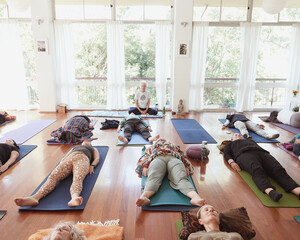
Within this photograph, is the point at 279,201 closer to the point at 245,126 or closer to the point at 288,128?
the point at 245,126

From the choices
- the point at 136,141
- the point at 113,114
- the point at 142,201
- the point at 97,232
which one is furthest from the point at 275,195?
the point at 113,114

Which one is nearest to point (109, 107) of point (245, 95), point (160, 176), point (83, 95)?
point (83, 95)

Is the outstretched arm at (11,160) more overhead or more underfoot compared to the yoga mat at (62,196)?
more overhead

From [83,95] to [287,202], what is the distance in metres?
5.66

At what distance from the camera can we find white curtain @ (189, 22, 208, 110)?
6.01 meters

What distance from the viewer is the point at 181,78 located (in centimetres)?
615

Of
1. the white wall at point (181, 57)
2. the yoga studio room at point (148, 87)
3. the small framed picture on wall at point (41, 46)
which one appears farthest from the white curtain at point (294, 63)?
the small framed picture on wall at point (41, 46)

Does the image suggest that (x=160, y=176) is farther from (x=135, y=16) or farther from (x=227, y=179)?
(x=135, y=16)

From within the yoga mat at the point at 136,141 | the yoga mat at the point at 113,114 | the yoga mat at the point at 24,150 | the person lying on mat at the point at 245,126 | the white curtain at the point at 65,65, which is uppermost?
the white curtain at the point at 65,65

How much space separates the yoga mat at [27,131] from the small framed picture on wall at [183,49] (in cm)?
350

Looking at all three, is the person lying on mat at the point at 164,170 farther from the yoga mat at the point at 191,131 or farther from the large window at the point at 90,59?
the large window at the point at 90,59

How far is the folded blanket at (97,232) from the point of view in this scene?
1877 millimetres

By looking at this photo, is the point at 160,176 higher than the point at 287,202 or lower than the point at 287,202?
higher

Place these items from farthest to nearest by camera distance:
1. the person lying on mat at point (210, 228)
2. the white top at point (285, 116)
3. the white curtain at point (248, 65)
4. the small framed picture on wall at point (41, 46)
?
A: the white curtain at point (248, 65) → the small framed picture on wall at point (41, 46) → the white top at point (285, 116) → the person lying on mat at point (210, 228)
